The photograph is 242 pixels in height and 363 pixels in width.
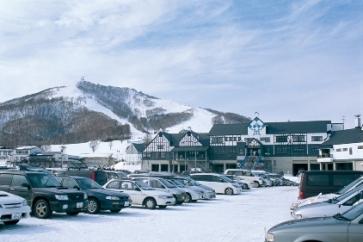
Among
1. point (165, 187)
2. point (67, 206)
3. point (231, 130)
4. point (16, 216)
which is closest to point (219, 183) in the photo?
point (165, 187)

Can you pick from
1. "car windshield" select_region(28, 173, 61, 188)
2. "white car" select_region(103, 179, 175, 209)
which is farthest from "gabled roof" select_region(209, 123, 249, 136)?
"car windshield" select_region(28, 173, 61, 188)

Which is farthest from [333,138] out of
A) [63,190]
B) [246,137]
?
[63,190]

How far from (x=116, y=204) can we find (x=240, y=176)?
3315cm

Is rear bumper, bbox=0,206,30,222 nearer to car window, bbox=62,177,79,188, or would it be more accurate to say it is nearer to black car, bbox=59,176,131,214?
black car, bbox=59,176,131,214

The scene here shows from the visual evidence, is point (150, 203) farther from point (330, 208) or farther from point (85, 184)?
point (330, 208)

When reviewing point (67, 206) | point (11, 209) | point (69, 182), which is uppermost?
point (69, 182)

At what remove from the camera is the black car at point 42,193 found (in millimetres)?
17047

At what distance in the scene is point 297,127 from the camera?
90.6 metres

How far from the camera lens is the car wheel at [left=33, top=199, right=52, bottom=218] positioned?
17.0 m

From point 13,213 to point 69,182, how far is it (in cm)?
617

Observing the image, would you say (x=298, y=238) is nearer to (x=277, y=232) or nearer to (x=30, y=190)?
(x=277, y=232)

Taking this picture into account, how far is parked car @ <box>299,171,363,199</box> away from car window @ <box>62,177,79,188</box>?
8.72 m

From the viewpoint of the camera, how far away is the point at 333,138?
278 ft

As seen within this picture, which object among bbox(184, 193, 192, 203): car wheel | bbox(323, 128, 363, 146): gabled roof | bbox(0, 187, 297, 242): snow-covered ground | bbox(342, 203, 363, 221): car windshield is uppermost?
bbox(323, 128, 363, 146): gabled roof
